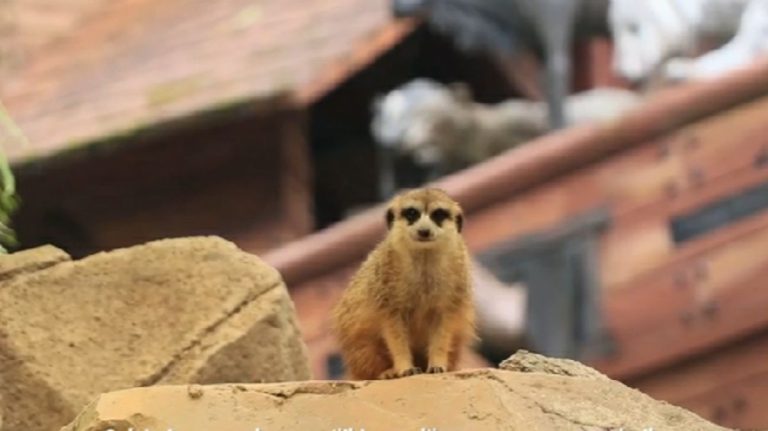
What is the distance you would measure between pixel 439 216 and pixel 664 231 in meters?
1.99

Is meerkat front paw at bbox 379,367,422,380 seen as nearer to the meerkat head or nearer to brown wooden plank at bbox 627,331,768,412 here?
the meerkat head

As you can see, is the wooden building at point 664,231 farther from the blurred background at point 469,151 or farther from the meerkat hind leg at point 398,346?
the meerkat hind leg at point 398,346

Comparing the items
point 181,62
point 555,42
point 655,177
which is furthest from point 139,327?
point 181,62

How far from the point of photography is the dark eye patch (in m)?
2.79

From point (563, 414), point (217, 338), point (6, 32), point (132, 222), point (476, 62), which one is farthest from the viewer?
point (6, 32)

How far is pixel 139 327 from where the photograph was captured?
3215mm

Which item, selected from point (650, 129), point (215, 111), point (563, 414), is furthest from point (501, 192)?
point (563, 414)

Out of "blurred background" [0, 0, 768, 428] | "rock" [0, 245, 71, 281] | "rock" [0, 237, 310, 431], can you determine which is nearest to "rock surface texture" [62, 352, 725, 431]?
"rock" [0, 237, 310, 431]

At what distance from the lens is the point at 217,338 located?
3.16 metres

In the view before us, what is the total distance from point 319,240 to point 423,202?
7.91ft

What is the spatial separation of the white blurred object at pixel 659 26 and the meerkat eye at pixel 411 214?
2583 millimetres

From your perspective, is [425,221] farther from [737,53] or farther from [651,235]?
[737,53]

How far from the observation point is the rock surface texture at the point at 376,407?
248 cm

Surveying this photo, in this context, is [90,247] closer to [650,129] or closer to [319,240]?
[319,240]
